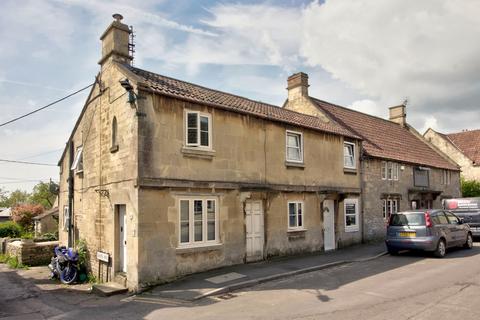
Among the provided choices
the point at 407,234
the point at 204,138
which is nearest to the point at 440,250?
the point at 407,234

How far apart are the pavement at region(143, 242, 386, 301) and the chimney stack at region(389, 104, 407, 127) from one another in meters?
18.6

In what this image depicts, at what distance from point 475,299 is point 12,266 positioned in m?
19.4

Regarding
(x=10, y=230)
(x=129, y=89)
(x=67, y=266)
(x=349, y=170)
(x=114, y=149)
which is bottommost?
(x=10, y=230)

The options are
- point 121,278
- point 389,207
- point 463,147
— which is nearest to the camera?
point 121,278

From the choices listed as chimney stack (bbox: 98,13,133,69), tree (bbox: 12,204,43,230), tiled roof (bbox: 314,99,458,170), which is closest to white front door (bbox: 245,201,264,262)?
chimney stack (bbox: 98,13,133,69)

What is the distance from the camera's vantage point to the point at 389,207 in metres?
21.6

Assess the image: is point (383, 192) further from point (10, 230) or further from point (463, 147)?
point (10, 230)

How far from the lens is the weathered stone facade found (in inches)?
779

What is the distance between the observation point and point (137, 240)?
420 inches

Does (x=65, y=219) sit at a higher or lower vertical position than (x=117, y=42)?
lower

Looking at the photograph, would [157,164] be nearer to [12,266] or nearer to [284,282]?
[284,282]

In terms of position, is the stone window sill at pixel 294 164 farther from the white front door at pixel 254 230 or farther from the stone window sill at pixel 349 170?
the stone window sill at pixel 349 170

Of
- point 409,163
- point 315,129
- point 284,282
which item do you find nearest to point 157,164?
point 284,282

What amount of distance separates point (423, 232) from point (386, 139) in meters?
11.9
